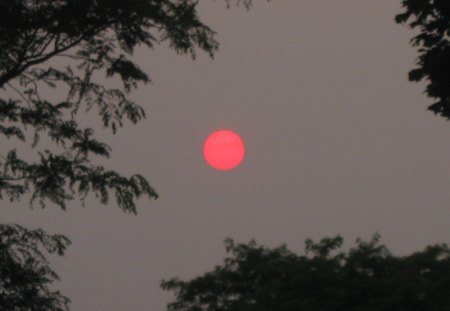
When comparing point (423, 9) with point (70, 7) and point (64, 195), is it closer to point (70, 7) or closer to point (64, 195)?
point (70, 7)

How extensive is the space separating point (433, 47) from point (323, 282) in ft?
73.3

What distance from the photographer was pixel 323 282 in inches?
1457

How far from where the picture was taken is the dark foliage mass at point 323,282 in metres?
35.7

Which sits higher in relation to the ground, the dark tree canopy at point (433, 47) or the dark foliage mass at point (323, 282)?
the dark foliage mass at point (323, 282)

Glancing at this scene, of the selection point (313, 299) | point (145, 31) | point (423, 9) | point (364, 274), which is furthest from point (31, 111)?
point (364, 274)

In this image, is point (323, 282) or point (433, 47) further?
point (323, 282)

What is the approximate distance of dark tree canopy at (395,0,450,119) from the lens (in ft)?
49.8

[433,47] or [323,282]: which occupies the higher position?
[323,282]

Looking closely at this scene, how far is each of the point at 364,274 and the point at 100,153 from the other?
20.8 m

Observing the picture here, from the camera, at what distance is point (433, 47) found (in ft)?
51.5

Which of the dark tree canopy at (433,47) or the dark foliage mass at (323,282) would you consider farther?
the dark foliage mass at (323,282)

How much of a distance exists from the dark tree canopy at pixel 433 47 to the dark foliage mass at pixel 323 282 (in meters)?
20.5

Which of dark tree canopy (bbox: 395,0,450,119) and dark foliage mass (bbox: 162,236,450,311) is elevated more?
dark foliage mass (bbox: 162,236,450,311)

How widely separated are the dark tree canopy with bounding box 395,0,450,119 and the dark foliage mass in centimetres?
2048
